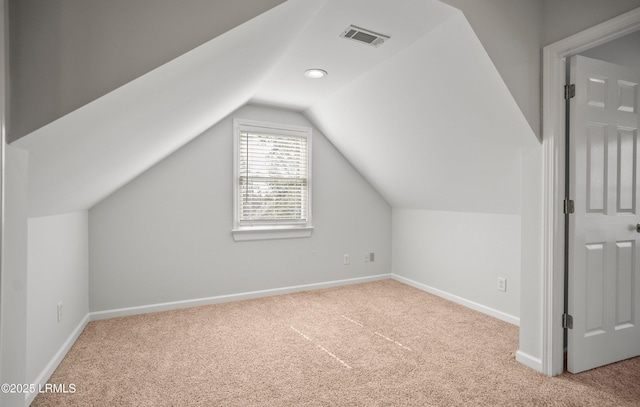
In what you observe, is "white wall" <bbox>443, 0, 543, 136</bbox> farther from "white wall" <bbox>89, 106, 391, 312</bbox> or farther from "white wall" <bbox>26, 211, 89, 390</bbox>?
"white wall" <bbox>26, 211, 89, 390</bbox>

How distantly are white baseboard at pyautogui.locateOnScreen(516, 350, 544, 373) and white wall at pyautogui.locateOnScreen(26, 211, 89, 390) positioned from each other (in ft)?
9.91

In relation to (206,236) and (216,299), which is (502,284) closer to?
(216,299)

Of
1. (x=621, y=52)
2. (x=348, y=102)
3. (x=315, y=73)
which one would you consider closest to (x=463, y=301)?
(x=348, y=102)

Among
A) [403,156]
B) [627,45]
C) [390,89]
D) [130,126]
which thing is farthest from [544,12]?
[130,126]

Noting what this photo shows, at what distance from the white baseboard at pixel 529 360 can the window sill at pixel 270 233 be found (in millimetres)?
2480

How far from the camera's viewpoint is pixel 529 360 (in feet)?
7.32

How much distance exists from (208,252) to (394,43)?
272 cm

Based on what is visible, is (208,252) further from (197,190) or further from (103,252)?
(103,252)

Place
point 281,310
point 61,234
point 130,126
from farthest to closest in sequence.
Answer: point 281,310
point 61,234
point 130,126

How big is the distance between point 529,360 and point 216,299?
2887 millimetres

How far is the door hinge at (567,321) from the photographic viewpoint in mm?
2156

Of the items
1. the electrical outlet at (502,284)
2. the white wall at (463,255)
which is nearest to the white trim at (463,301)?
the white wall at (463,255)

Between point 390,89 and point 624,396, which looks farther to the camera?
point 390,89

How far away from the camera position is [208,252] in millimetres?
3588
